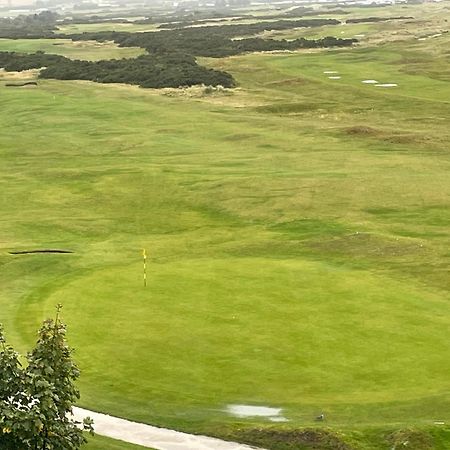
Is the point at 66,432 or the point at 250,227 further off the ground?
the point at 66,432

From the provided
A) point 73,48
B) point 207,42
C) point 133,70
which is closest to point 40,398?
point 133,70

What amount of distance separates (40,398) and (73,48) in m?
150

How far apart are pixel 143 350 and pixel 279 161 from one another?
38.5 m

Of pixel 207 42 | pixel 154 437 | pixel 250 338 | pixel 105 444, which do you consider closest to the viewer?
pixel 105 444

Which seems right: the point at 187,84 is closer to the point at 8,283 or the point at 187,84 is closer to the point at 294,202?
the point at 294,202

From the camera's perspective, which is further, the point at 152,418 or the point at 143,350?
the point at 143,350

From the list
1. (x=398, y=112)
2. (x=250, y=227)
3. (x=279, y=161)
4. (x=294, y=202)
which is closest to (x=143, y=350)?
(x=250, y=227)

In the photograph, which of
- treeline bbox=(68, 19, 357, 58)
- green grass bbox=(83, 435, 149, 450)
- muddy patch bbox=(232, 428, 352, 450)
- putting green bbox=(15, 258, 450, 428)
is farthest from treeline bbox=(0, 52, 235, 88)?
green grass bbox=(83, 435, 149, 450)

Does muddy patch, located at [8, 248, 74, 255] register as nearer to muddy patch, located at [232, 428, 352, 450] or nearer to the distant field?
muddy patch, located at [232, 428, 352, 450]

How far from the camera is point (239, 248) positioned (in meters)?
41.9

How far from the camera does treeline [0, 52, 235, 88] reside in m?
108

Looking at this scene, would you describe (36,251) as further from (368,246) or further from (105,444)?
(105,444)

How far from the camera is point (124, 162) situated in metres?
66.3

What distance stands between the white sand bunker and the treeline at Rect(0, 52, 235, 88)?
82.7 m
